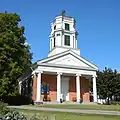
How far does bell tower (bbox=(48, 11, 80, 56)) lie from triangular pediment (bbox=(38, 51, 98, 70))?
4359mm

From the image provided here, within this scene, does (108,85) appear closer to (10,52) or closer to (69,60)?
(69,60)

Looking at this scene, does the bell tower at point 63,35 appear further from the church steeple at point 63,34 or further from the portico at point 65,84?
the portico at point 65,84

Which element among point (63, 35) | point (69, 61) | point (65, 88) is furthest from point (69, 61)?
point (63, 35)

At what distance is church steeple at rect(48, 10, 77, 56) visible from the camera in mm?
51875

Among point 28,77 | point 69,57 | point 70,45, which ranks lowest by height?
point 28,77

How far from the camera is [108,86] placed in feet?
179

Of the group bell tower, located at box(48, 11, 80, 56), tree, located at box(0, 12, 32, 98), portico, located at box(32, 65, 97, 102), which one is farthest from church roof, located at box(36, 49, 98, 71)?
tree, located at box(0, 12, 32, 98)

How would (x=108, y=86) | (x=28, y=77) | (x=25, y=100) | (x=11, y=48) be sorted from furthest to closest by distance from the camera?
(x=108, y=86)
(x=28, y=77)
(x=25, y=100)
(x=11, y=48)

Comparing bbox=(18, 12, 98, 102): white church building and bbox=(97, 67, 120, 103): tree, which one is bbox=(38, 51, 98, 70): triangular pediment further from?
bbox=(97, 67, 120, 103): tree

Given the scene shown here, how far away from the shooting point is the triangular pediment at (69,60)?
1772 inches

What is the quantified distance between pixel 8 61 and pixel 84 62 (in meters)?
15.8

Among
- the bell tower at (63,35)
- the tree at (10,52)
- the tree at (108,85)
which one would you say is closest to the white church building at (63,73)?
the bell tower at (63,35)

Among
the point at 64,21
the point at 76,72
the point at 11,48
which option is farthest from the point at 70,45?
the point at 11,48

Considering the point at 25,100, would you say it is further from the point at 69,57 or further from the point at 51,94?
the point at 69,57
